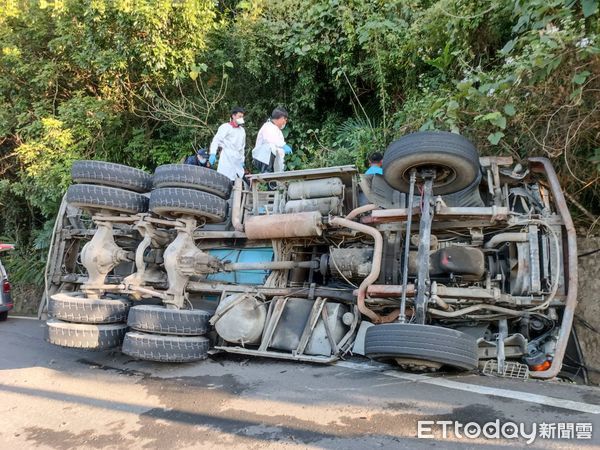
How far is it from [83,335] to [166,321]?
855mm

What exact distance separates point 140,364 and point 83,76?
7.68 m

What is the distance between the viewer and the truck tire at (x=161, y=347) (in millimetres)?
4148

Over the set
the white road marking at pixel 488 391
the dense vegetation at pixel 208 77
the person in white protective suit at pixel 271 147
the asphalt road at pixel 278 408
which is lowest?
the asphalt road at pixel 278 408

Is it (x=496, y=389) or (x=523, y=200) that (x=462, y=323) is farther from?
(x=523, y=200)

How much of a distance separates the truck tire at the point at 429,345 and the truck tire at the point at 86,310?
280cm

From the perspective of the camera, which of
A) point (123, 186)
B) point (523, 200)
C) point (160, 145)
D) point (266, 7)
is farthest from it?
point (160, 145)

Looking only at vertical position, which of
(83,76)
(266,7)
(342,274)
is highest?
(266,7)

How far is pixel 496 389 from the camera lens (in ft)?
10.7

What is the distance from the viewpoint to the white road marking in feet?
9.53

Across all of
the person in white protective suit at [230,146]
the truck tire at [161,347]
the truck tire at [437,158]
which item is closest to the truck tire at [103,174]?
the truck tire at [161,347]

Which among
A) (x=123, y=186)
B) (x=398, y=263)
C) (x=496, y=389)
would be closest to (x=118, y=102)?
(x=123, y=186)

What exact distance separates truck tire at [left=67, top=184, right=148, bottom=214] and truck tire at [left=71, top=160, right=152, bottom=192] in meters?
0.09

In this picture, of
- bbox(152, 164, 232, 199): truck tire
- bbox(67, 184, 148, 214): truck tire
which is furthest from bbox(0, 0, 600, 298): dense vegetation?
bbox(67, 184, 148, 214): truck tire

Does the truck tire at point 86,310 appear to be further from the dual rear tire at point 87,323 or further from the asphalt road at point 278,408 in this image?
the asphalt road at point 278,408
